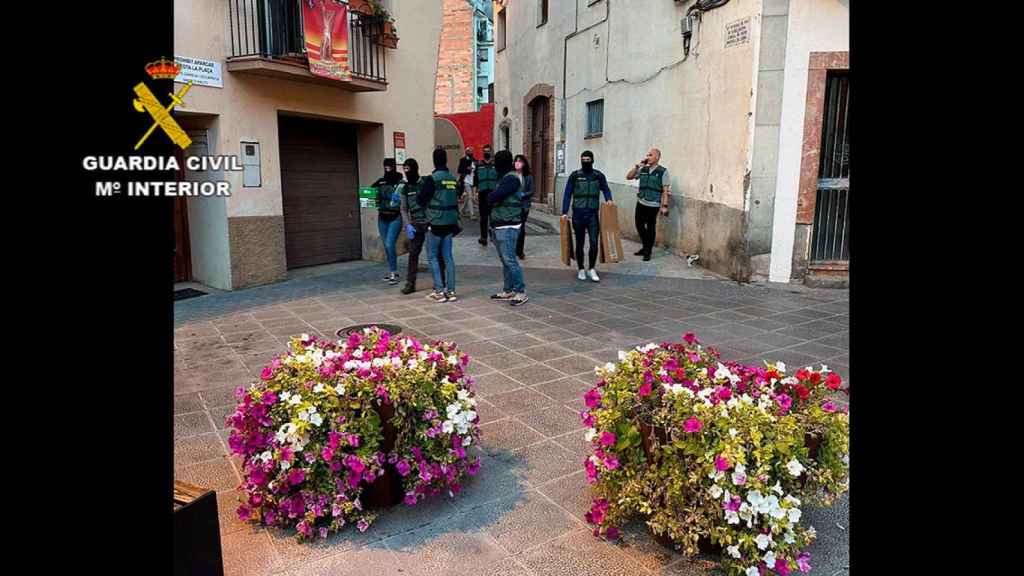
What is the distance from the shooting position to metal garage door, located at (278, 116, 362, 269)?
34.4 feet

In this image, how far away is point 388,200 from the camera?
29.6ft

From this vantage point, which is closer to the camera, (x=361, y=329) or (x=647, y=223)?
(x=361, y=329)

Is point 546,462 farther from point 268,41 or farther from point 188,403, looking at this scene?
point 268,41

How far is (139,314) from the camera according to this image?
0.94 meters

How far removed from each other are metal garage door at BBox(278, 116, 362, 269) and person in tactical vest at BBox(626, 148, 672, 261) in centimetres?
478

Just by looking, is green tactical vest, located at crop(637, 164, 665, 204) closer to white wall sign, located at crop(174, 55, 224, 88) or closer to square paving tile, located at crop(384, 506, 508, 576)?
white wall sign, located at crop(174, 55, 224, 88)

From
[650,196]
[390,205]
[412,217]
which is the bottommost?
[412,217]

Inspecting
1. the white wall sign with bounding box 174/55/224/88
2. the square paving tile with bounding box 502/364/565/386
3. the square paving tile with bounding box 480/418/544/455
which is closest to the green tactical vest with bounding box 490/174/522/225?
the square paving tile with bounding box 502/364/565/386

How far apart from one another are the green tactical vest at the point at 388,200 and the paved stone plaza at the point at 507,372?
101 cm

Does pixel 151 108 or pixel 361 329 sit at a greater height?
pixel 151 108

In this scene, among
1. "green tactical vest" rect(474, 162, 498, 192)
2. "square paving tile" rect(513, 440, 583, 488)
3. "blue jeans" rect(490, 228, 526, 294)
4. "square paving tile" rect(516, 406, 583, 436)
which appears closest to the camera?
"square paving tile" rect(513, 440, 583, 488)

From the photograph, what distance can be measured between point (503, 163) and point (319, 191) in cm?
461

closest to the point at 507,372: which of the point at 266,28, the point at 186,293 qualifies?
the point at 186,293
